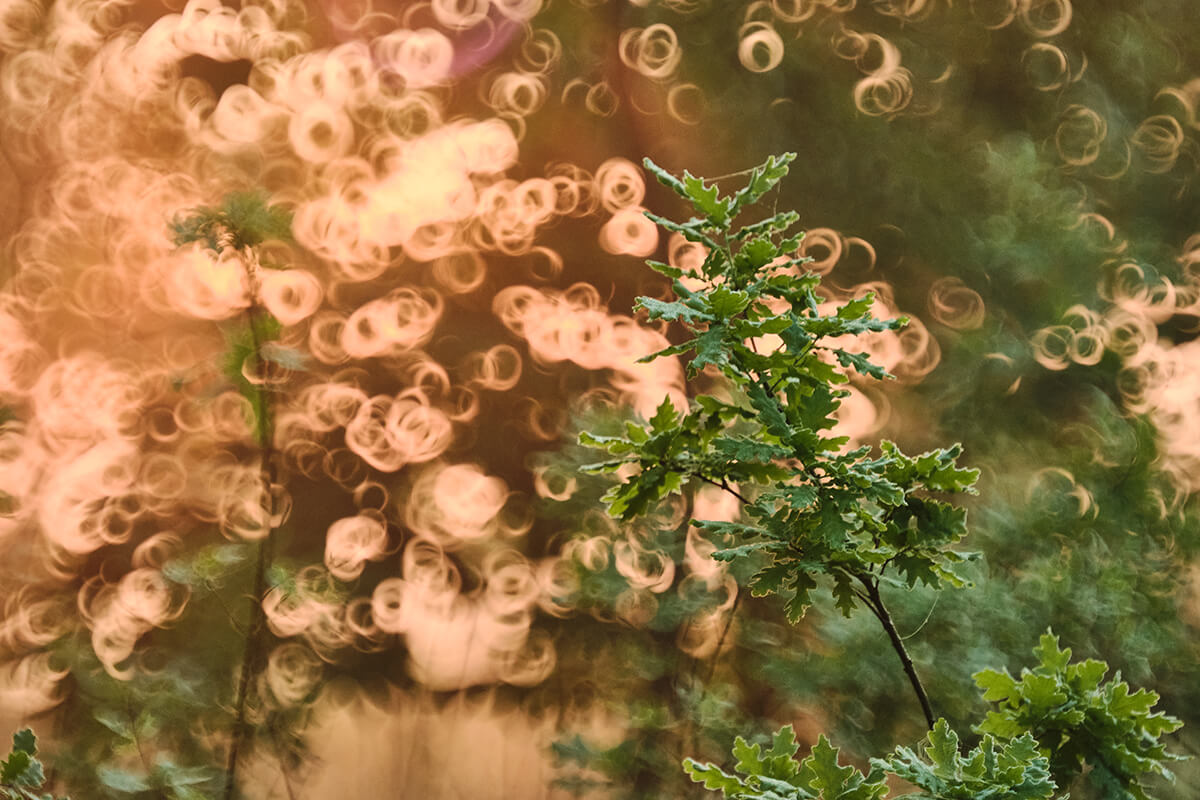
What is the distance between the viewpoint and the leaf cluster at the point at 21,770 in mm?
610

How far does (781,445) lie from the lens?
0.52 meters

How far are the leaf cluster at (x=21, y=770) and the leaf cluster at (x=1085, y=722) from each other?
62 cm

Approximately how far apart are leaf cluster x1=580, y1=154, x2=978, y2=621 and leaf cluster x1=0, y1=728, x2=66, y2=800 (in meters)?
0.43

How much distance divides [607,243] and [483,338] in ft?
1.16

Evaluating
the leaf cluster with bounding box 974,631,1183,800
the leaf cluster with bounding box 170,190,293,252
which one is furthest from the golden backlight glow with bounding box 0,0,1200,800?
the leaf cluster with bounding box 974,631,1183,800

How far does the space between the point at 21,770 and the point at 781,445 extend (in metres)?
0.54

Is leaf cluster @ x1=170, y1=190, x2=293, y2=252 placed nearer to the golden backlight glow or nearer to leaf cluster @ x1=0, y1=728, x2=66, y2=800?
the golden backlight glow

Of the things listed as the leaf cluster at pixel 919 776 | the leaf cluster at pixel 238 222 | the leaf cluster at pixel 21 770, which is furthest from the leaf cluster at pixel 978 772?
the leaf cluster at pixel 238 222

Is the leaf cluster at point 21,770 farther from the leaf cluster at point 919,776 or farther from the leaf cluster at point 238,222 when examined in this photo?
the leaf cluster at point 238,222

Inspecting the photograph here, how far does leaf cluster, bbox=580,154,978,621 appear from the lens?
51cm

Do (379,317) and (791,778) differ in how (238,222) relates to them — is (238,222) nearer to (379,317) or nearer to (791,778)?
(379,317)

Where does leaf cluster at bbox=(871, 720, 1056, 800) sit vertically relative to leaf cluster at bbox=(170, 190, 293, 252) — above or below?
above

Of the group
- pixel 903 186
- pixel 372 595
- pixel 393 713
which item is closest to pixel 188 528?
pixel 372 595

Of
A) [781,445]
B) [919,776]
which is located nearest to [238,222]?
[781,445]
